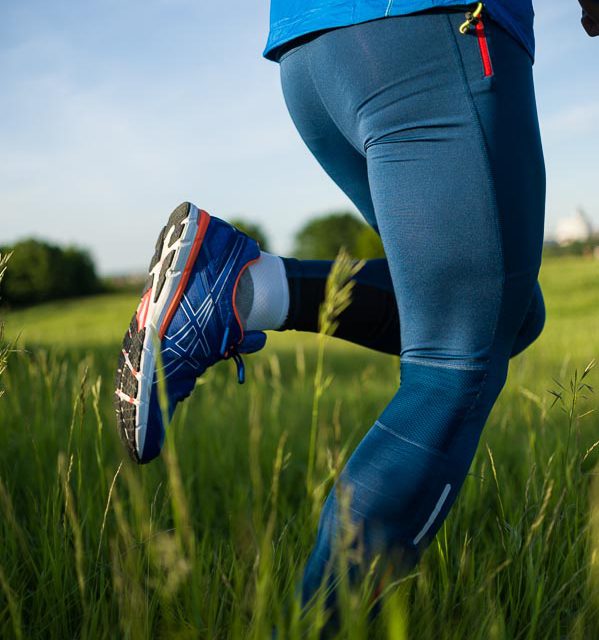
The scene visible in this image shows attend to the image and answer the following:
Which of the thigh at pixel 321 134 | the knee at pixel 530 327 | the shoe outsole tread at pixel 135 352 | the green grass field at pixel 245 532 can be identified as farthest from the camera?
the knee at pixel 530 327

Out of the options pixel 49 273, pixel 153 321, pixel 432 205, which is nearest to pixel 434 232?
pixel 432 205

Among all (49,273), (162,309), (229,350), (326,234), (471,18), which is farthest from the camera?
(326,234)

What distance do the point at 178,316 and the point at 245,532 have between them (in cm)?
61

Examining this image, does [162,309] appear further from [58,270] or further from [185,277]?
[58,270]

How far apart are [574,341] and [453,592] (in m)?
4.79

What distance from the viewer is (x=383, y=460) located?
0.94 meters

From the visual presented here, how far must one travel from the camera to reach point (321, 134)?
1173 mm

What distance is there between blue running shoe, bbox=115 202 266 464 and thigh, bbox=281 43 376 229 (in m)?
0.23

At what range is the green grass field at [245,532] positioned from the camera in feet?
2.84

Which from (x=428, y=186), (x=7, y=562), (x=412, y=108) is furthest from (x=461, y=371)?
(x=7, y=562)

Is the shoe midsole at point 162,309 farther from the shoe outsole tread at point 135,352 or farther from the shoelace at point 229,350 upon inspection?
the shoelace at point 229,350

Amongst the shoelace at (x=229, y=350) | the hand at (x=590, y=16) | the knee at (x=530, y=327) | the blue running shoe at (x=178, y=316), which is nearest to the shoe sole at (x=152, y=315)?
the blue running shoe at (x=178, y=316)

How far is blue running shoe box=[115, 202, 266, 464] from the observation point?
117 cm

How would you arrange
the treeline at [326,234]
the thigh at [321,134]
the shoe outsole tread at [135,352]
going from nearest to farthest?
1. the thigh at [321,134]
2. the shoe outsole tread at [135,352]
3. the treeline at [326,234]
